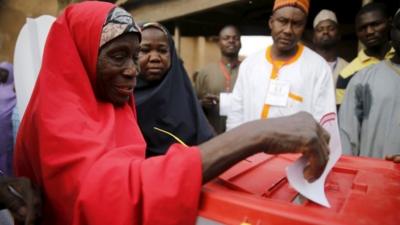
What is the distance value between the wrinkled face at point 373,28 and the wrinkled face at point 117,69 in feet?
7.08

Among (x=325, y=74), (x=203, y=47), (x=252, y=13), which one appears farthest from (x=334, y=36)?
(x=203, y=47)

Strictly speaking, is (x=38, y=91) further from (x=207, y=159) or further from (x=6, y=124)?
(x=6, y=124)

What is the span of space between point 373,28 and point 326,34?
27.5 inches

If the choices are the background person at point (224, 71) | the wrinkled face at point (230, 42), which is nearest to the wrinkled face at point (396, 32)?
the background person at point (224, 71)

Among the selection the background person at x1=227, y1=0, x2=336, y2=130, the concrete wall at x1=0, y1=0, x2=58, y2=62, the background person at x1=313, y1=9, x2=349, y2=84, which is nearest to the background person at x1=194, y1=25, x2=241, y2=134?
the background person at x1=313, y1=9, x2=349, y2=84

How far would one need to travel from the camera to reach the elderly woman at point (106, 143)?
2.62ft

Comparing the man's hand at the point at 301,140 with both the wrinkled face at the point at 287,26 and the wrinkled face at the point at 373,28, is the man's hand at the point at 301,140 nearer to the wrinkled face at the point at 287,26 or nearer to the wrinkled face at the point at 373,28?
the wrinkled face at the point at 287,26

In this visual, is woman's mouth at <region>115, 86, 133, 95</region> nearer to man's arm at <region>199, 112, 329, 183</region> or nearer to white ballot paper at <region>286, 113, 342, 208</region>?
man's arm at <region>199, 112, 329, 183</region>

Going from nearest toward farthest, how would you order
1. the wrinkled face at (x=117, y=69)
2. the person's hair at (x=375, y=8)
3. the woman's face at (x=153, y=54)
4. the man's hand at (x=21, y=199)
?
1. the man's hand at (x=21, y=199)
2. the wrinkled face at (x=117, y=69)
3. the woman's face at (x=153, y=54)
4. the person's hair at (x=375, y=8)

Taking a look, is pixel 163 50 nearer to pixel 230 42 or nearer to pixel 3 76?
pixel 230 42

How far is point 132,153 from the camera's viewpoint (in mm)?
936

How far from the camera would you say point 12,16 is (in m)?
7.64

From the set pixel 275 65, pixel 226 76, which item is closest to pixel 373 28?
pixel 275 65

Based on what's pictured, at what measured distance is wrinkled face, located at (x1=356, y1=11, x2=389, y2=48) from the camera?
9.00ft
